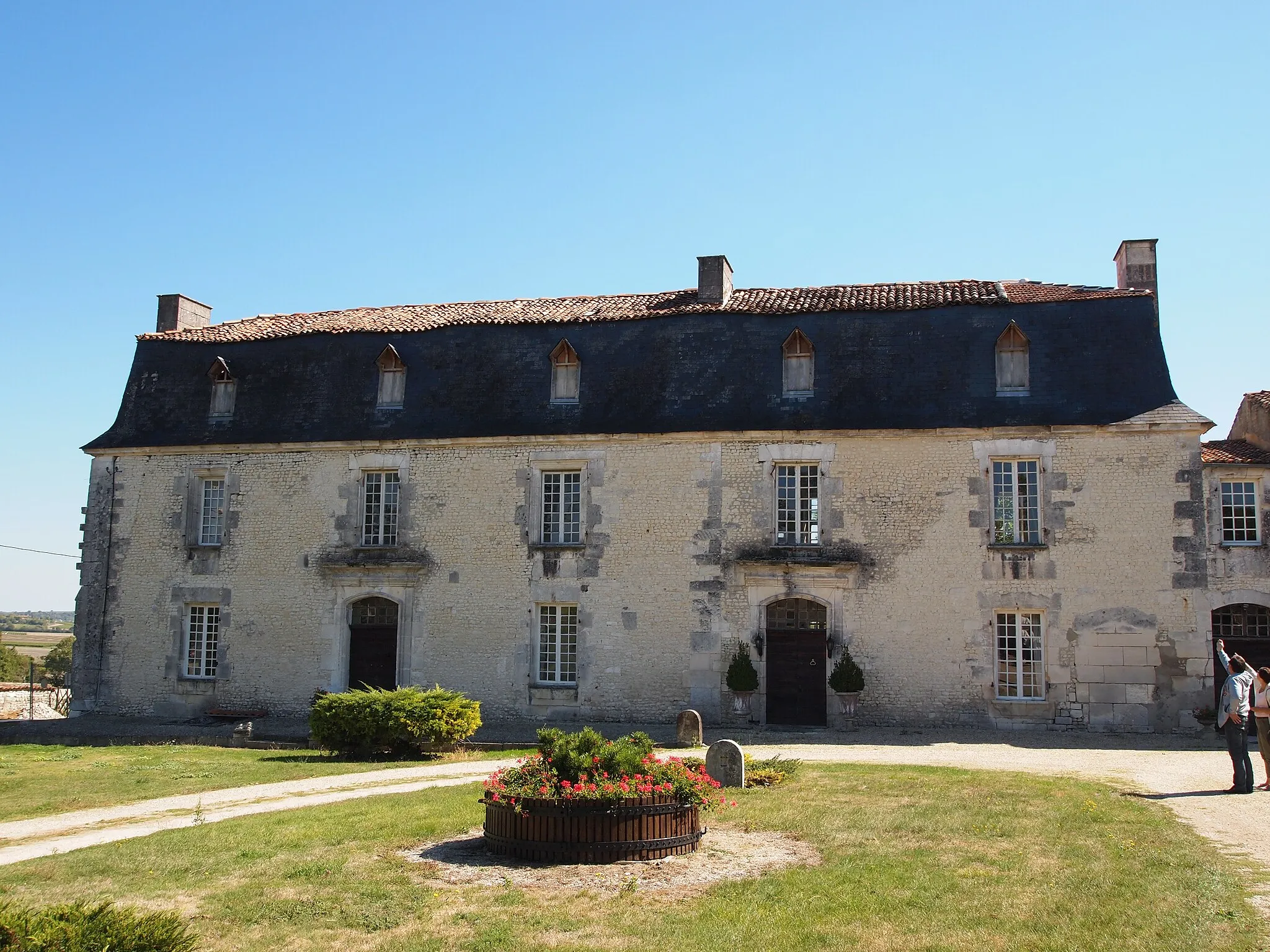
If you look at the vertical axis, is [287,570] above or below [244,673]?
above

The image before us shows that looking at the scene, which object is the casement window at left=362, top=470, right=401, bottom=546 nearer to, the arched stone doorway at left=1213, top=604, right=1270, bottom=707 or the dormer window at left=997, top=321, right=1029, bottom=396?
the dormer window at left=997, top=321, right=1029, bottom=396

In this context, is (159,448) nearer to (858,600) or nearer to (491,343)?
(491,343)

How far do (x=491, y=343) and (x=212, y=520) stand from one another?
22.5 ft

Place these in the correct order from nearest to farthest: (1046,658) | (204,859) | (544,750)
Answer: (204,859)
(544,750)
(1046,658)

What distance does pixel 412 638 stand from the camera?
20.6 meters

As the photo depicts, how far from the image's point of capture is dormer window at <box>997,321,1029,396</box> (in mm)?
19250

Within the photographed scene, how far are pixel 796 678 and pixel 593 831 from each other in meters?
11.0

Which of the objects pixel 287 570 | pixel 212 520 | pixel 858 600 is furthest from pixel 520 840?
pixel 212 520

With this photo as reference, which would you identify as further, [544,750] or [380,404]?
[380,404]

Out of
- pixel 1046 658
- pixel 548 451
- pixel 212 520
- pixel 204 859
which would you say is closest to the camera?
pixel 204 859

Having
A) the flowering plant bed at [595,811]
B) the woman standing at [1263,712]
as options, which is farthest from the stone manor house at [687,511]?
the flowering plant bed at [595,811]

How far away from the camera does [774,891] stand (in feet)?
24.6

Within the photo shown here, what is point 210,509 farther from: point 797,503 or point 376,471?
point 797,503

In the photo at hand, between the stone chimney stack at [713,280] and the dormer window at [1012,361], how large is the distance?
5.30 m
